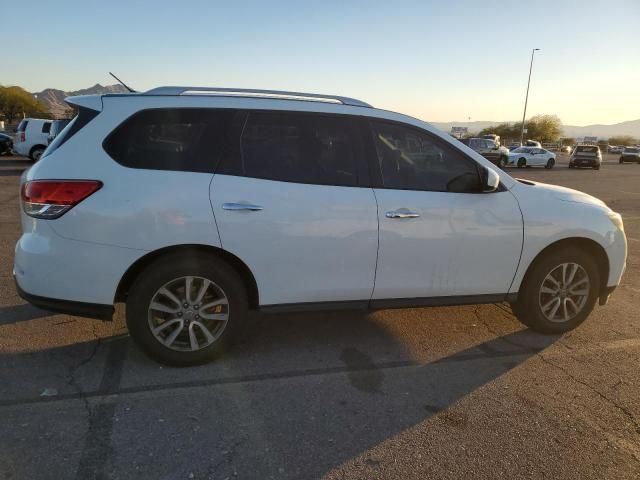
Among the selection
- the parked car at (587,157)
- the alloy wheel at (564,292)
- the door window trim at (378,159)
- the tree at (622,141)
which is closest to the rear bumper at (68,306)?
the door window trim at (378,159)

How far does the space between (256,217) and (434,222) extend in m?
1.34

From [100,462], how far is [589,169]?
1403 inches

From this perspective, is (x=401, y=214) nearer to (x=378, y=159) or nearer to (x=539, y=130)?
(x=378, y=159)

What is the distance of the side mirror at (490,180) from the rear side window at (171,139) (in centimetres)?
198

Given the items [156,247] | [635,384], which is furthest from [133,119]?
[635,384]

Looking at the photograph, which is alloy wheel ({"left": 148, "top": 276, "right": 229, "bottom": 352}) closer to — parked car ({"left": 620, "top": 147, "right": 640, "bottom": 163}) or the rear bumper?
the rear bumper

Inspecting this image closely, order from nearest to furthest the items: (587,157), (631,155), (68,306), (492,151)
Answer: (68,306) < (492,151) < (587,157) < (631,155)

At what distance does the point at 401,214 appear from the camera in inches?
142

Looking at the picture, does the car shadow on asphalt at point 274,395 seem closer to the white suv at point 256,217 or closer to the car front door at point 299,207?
the white suv at point 256,217

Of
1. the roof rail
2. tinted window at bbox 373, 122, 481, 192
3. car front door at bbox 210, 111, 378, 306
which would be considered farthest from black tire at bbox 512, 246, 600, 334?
the roof rail

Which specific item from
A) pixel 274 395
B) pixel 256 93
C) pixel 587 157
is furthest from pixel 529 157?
pixel 274 395

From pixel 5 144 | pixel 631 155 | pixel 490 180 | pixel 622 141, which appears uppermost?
pixel 490 180

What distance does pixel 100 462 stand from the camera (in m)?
2.51

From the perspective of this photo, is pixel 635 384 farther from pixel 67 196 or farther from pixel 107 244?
pixel 67 196
